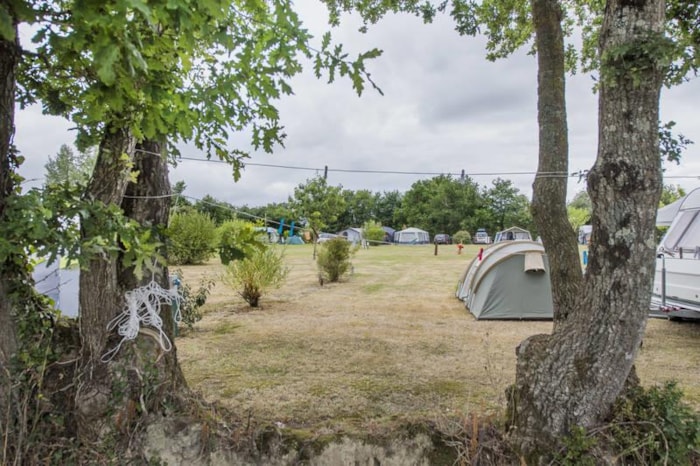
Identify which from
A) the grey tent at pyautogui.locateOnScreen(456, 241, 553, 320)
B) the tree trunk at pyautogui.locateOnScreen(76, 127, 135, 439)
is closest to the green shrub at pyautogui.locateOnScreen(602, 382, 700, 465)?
the tree trunk at pyautogui.locateOnScreen(76, 127, 135, 439)

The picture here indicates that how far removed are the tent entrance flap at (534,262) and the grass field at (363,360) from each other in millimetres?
882

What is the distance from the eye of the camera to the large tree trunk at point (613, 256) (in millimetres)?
1967

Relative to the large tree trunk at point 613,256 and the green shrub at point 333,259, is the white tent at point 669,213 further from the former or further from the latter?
the green shrub at point 333,259

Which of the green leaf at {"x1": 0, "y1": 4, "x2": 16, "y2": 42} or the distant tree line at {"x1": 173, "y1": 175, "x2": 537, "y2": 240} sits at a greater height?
the distant tree line at {"x1": 173, "y1": 175, "x2": 537, "y2": 240}

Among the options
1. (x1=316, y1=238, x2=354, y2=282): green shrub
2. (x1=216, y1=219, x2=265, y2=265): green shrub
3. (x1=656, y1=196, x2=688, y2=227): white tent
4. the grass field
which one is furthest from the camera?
(x1=316, y1=238, x2=354, y2=282): green shrub

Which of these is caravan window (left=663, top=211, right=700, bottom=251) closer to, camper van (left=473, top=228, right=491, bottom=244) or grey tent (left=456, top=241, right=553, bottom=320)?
grey tent (left=456, top=241, right=553, bottom=320)

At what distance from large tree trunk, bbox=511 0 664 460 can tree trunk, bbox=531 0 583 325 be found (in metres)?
0.83

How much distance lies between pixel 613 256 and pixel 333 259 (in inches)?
359

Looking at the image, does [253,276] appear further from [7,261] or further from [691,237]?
[691,237]

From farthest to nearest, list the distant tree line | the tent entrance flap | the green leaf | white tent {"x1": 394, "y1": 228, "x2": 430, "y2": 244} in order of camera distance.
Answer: the distant tree line
white tent {"x1": 394, "y1": 228, "x2": 430, "y2": 244}
the tent entrance flap
the green leaf

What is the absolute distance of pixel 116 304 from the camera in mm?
2234

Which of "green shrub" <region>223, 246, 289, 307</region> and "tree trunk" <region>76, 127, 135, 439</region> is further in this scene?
Result: "green shrub" <region>223, 246, 289, 307</region>

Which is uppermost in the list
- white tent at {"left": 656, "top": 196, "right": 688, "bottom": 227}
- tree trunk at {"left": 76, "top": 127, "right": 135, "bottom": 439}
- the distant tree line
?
the distant tree line

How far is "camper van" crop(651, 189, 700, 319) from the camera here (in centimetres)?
494
